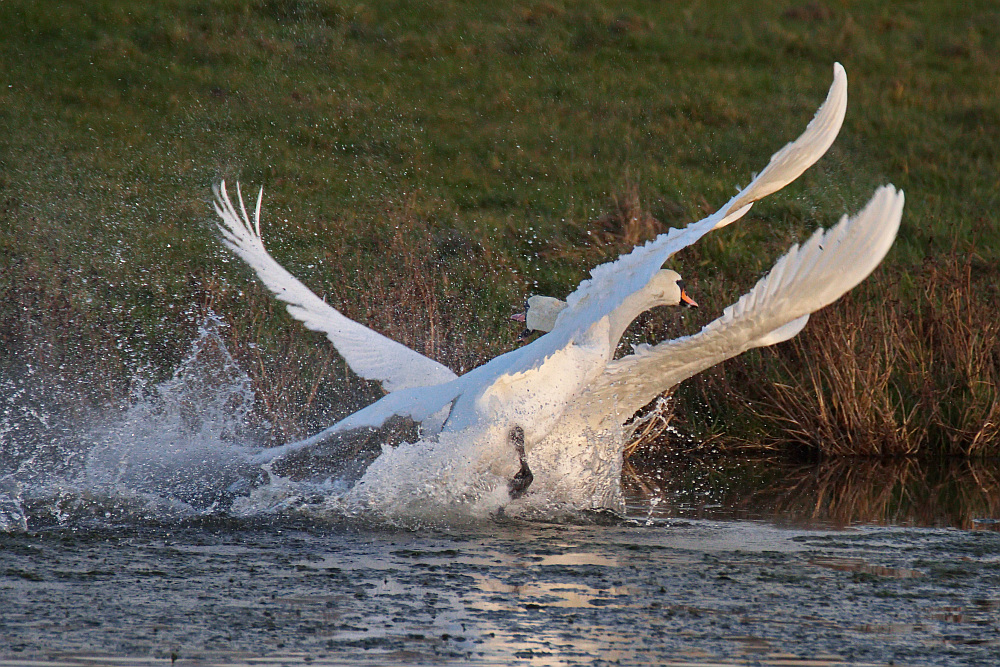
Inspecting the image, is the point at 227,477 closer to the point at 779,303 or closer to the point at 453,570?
the point at 453,570

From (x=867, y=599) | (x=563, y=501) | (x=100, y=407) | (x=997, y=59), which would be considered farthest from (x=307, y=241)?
(x=997, y=59)

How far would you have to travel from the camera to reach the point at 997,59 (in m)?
24.4

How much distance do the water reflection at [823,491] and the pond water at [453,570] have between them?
35 mm

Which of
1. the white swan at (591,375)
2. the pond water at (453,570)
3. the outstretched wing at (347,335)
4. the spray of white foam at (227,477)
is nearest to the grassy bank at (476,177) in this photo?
the spray of white foam at (227,477)

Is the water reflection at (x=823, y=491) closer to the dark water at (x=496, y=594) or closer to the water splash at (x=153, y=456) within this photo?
the dark water at (x=496, y=594)

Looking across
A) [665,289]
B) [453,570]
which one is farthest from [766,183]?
[453,570]

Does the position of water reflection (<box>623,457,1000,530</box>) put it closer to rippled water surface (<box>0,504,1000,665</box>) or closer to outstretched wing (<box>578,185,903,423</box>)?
rippled water surface (<box>0,504,1000,665</box>)

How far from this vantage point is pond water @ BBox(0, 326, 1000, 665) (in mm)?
4723

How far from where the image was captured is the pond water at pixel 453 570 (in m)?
4.72

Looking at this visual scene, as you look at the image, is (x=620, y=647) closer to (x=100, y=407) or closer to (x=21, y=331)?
(x=100, y=407)

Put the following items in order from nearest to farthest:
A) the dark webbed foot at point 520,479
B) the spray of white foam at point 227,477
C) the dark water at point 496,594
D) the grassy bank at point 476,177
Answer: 1. the dark water at point 496,594
2. the spray of white foam at point 227,477
3. the dark webbed foot at point 520,479
4. the grassy bank at point 476,177

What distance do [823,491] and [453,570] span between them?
344 centimetres

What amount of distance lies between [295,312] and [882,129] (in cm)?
1432

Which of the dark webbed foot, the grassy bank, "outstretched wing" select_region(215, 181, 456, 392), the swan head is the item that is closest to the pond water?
the dark webbed foot
